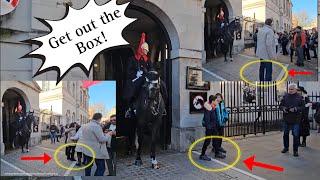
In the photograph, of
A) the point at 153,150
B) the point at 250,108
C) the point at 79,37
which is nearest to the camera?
the point at 79,37

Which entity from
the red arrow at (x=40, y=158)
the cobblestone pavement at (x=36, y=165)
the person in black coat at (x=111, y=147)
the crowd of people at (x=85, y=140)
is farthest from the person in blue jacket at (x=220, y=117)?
the red arrow at (x=40, y=158)

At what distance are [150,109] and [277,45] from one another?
139 cm

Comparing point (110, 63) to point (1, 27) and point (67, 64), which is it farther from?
point (1, 27)

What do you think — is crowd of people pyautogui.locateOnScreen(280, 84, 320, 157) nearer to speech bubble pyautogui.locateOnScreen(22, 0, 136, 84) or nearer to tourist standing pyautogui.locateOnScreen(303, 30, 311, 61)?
tourist standing pyautogui.locateOnScreen(303, 30, 311, 61)

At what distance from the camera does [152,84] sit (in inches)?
148

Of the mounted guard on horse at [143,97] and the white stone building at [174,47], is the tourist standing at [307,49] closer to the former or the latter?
the white stone building at [174,47]

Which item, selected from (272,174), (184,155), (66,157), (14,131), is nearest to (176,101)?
(184,155)

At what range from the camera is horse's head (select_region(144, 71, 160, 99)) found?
377 cm

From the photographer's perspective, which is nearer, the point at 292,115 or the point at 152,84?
the point at 152,84

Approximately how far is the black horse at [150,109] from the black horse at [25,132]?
111 cm

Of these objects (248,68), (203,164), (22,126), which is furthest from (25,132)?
(248,68)

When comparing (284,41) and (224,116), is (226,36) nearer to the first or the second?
(284,41)

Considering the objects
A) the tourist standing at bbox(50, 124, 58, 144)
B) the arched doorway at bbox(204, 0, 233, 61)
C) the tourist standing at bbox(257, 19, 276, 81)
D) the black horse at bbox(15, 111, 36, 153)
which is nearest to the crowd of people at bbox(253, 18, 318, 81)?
the tourist standing at bbox(257, 19, 276, 81)

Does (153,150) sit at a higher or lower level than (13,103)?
lower
